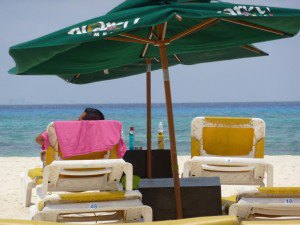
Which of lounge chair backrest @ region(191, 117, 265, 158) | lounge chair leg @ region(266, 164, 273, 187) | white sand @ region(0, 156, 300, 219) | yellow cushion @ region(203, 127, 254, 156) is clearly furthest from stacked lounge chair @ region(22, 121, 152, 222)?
lounge chair leg @ region(266, 164, 273, 187)

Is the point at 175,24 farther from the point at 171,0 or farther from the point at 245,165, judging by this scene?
the point at 245,165

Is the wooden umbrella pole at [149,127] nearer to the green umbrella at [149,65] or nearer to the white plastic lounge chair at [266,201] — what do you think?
the green umbrella at [149,65]

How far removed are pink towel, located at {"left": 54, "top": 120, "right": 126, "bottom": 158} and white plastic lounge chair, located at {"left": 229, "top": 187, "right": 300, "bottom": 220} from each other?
2.36 meters

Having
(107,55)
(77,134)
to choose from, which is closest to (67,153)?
(77,134)

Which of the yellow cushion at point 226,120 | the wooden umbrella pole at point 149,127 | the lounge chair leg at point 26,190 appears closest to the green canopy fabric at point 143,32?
the wooden umbrella pole at point 149,127

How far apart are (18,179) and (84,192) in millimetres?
6963

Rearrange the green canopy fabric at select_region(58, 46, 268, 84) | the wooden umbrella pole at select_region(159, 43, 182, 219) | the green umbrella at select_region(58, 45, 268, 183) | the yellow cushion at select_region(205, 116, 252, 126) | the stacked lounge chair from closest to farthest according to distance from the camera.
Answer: the stacked lounge chair, the wooden umbrella pole at select_region(159, 43, 182, 219), the yellow cushion at select_region(205, 116, 252, 126), the green umbrella at select_region(58, 45, 268, 183), the green canopy fabric at select_region(58, 46, 268, 84)

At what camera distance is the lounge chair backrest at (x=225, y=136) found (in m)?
6.18

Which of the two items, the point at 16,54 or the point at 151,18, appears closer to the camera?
the point at 151,18

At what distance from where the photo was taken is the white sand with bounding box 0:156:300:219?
7543mm

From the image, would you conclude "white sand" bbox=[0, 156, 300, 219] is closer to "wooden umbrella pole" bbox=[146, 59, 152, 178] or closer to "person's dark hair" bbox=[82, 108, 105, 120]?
"person's dark hair" bbox=[82, 108, 105, 120]

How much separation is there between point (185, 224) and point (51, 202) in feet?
5.25

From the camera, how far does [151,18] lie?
3816mm

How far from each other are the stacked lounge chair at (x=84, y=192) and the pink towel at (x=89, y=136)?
0.09 metres
